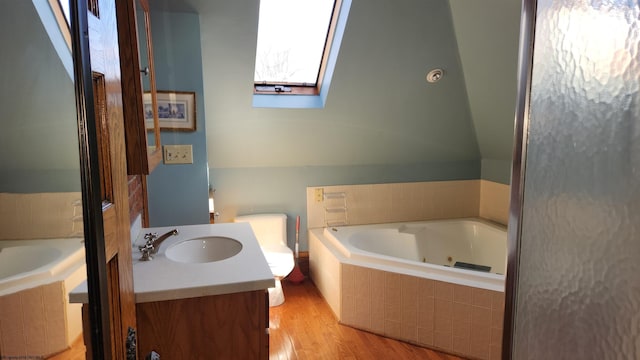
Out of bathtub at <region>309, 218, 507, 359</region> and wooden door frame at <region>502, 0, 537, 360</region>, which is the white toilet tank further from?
wooden door frame at <region>502, 0, 537, 360</region>

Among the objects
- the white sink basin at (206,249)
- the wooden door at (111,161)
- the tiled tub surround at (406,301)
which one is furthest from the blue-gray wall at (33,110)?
the tiled tub surround at (406,301)

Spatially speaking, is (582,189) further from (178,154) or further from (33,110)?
(178,154)

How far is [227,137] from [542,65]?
2903 millimetres

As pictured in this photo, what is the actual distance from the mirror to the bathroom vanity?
0.82 metres

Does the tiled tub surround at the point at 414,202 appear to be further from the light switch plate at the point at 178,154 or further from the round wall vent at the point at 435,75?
the light switch plate at the point at 178,154

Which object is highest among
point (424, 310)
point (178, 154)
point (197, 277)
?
point (178, 154)

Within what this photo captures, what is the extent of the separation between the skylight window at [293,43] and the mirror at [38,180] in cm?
235

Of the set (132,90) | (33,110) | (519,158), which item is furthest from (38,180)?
(132,90)

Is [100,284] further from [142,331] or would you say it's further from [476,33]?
[476,33]

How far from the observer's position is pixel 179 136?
8.32ft

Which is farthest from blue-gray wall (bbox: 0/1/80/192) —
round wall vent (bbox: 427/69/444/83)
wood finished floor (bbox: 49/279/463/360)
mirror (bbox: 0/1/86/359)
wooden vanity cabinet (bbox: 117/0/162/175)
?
round wall vent (bbox: 427/69/444/83)

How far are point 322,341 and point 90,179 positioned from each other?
2279 mm

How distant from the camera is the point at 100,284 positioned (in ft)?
2.28

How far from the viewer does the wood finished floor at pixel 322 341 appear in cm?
248
